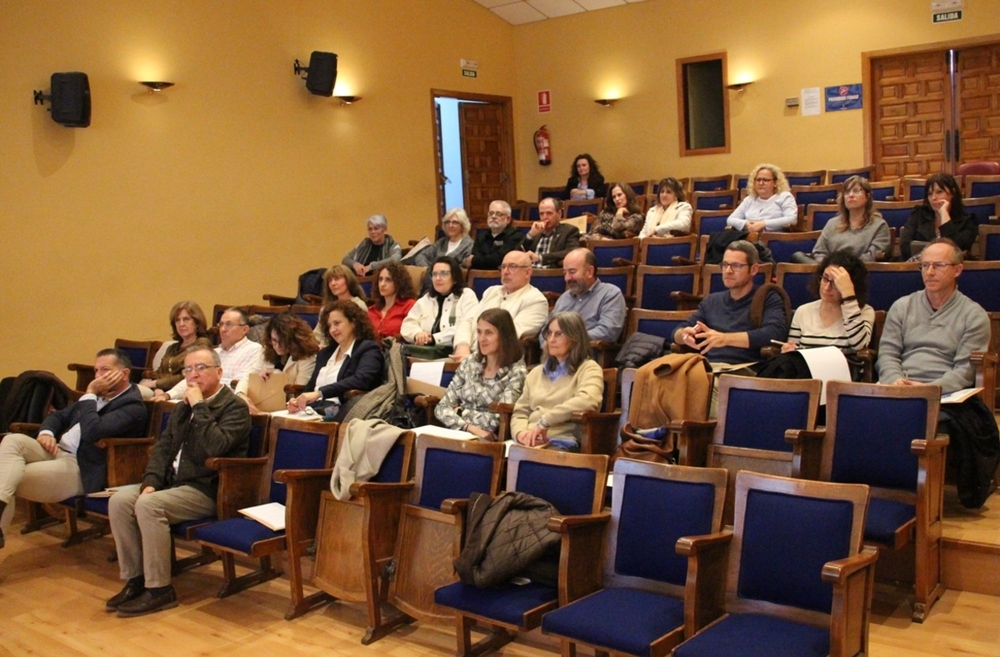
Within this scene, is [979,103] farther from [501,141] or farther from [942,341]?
[942,341]

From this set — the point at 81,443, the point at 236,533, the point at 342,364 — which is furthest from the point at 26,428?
the point at 236,533

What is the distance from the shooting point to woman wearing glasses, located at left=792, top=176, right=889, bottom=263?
4.39 meters

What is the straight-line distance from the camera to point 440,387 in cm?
376

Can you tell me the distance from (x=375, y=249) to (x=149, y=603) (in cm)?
334

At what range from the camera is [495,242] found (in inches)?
217

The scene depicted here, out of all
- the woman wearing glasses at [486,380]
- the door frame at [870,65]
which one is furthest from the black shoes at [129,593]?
the door frame at [870,65]

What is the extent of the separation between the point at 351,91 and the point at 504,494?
228 inches

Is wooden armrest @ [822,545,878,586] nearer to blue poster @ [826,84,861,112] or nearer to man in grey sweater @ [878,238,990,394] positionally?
man in grey sweater @ [878,238,990,394]

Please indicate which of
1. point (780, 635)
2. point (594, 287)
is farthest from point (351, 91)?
point (780, 635)

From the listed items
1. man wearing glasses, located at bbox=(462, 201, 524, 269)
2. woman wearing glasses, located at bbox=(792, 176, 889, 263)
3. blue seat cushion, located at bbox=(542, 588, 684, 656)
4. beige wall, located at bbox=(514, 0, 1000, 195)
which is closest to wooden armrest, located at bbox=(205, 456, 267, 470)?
blue seat cushion, located at bbox=(542, 588, 684, 656)

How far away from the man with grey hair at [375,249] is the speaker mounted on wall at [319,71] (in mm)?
1615

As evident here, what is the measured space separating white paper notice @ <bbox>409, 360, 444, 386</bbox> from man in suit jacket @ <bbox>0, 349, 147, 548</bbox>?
109 cm

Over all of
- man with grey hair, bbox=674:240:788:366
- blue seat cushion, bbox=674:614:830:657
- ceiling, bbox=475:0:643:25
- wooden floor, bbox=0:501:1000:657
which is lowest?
wooden floor, bbox=0:501:1000:657

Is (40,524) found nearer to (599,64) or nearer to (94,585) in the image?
(94,585)
